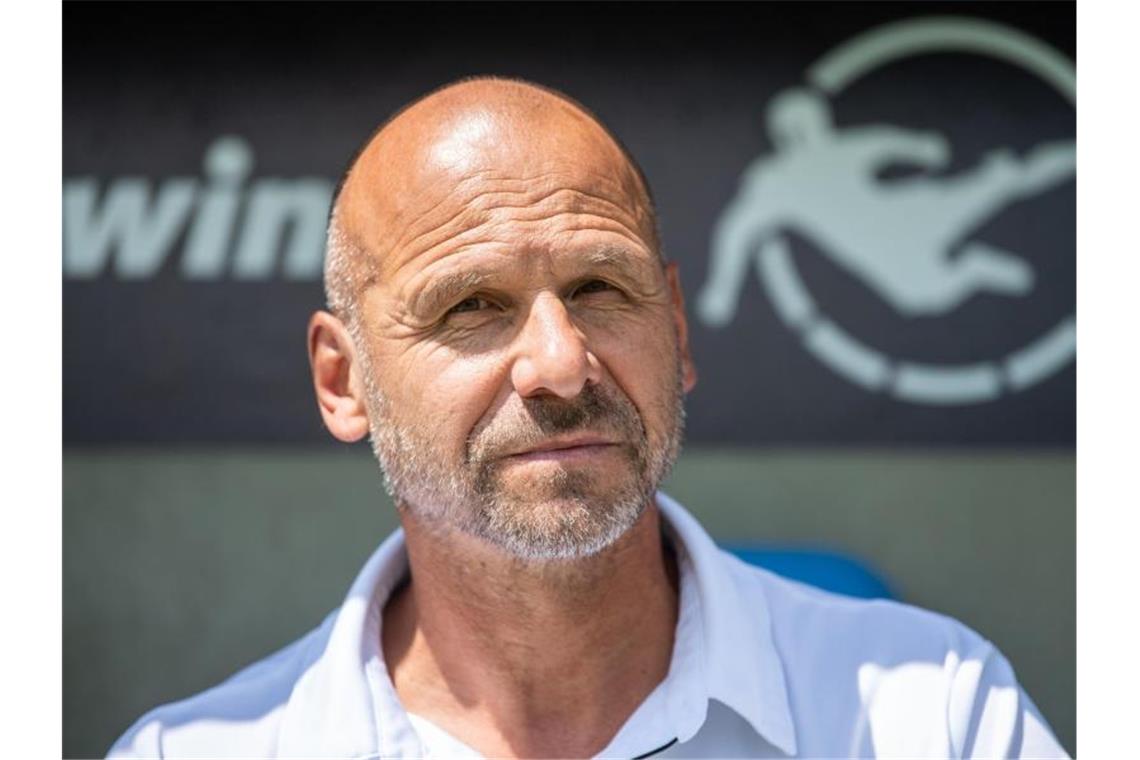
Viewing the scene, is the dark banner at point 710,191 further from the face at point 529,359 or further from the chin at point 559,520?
the chin at point 559,520

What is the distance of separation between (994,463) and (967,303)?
476 mm

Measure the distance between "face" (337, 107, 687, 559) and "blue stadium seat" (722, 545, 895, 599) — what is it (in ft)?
6.59

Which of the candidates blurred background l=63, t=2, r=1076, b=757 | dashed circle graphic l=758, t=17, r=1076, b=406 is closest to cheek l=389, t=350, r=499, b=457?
blurred background l=63, t=2, r=1076, b=757

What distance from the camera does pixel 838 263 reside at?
171 inches

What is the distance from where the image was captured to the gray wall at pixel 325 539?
4.34m

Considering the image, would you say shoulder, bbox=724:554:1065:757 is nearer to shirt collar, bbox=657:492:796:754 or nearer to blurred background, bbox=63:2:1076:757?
shirt collar, bbox=657:492:796:754

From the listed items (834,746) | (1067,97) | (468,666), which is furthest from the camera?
(1067,97)

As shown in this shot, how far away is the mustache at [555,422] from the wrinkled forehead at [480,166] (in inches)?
11.7

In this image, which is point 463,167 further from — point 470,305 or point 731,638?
point 731,638

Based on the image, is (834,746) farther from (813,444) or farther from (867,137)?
(867,137)

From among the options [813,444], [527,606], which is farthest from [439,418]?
[813,444]

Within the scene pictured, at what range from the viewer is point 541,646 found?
2113 mm

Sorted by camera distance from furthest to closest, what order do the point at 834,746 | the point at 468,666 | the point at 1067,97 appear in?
the point at 1067,97
the point at 468,666
the point at 834,746

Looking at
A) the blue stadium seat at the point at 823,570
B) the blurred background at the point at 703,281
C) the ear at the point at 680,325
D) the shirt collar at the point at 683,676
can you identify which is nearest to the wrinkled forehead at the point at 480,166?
the ear at the point at 680,325
